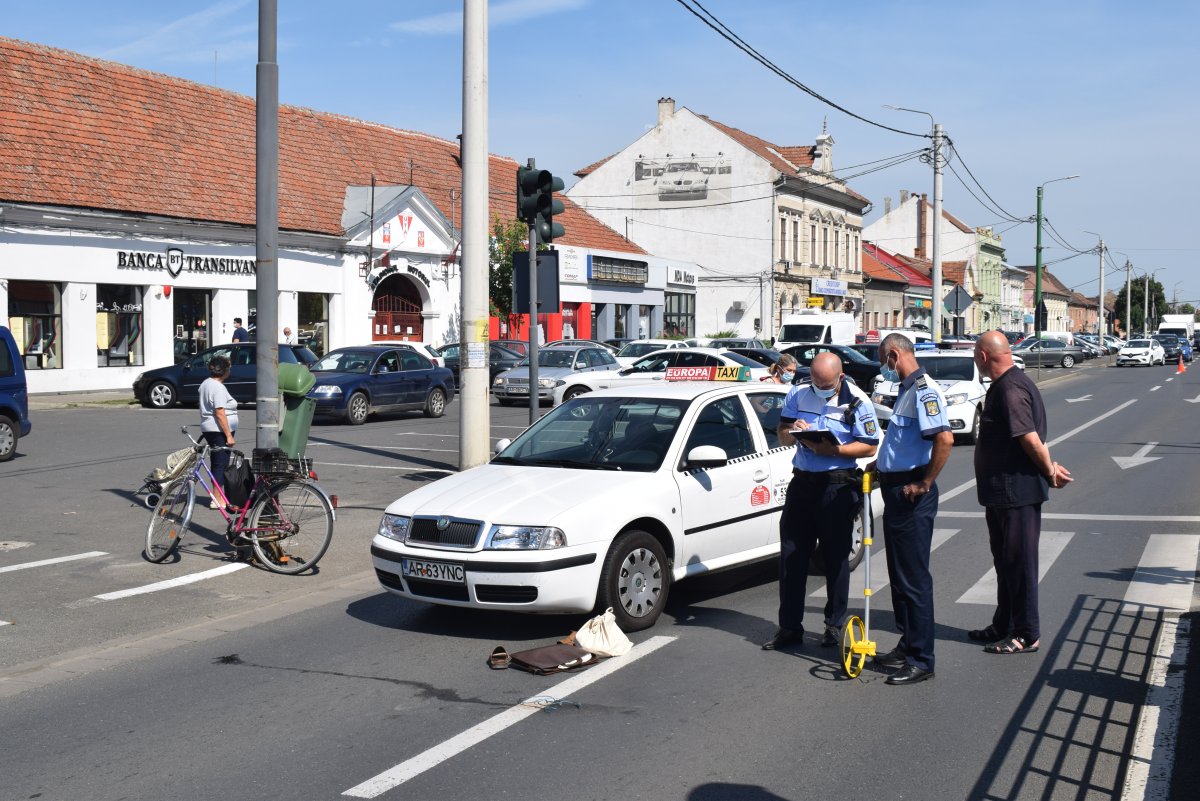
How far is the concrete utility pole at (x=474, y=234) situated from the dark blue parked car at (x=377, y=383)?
31.0 feet

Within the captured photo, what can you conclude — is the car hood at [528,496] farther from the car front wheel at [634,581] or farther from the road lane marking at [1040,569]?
the road lane marking at [1040,569]

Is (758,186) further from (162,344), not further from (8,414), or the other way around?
(8,414)

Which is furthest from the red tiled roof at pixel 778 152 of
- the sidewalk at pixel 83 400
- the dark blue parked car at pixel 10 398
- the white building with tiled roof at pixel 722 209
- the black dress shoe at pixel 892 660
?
the black dress shoe at pixel 892 660

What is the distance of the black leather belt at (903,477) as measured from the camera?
6633 millimetres

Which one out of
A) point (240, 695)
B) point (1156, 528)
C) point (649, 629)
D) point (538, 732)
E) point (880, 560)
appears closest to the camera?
point (538, 732)

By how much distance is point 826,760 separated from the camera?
5379 mm

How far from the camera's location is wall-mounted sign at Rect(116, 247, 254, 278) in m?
31.8

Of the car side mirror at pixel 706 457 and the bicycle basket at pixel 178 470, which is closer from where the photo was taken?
the car side mirror at pixel 706 457

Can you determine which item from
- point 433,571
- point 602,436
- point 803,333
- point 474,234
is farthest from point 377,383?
point 803,333

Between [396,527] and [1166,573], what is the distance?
19.2ft

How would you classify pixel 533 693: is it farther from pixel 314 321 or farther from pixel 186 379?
pixel 314 321

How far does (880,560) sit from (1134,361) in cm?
6118

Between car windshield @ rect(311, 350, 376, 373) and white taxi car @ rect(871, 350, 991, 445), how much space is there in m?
9.96

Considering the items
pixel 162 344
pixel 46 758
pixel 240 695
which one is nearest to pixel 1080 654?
pixel 240 695
